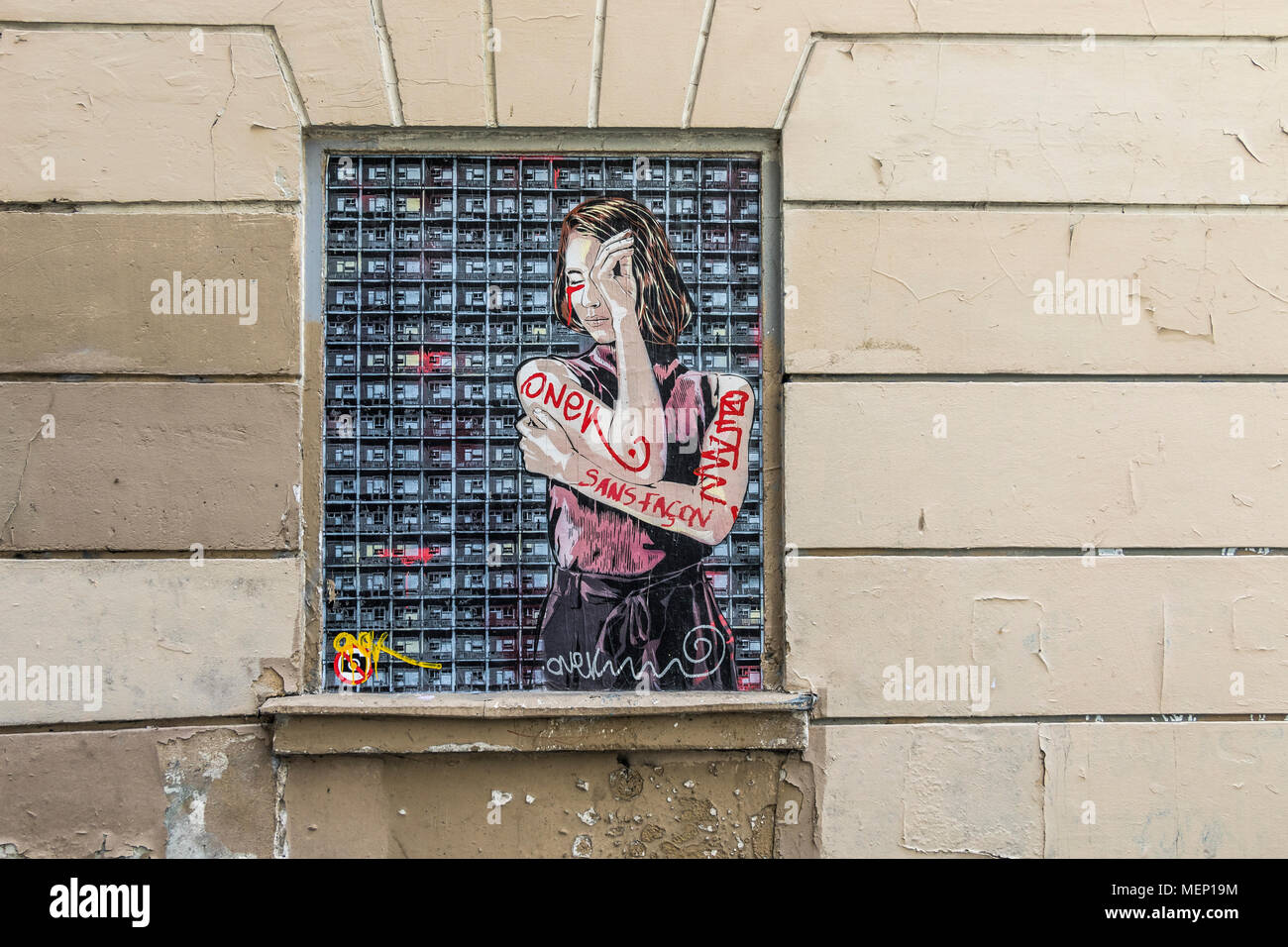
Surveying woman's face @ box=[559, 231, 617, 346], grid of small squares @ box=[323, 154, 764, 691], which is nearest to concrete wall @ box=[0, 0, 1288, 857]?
grid of small squares @ box=[323, 154, 764, 691]

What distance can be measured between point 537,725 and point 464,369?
5.04 ft

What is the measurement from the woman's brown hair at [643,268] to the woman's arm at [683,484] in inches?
18.2

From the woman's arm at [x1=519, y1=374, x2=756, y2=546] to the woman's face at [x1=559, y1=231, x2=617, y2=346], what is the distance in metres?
0.47

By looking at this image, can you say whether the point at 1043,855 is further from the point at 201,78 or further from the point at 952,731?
the point at 201,78

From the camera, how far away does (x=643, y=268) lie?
364cm

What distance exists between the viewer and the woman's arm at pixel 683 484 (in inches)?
141

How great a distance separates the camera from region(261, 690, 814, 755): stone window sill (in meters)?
3.33

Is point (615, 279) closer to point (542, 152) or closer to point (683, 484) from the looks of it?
point (542, 152)

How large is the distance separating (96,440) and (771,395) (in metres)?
2.81

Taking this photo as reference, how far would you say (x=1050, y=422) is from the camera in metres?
3.51

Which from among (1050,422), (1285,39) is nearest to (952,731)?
(1050,422)

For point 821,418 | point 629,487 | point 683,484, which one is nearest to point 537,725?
point 629,487
